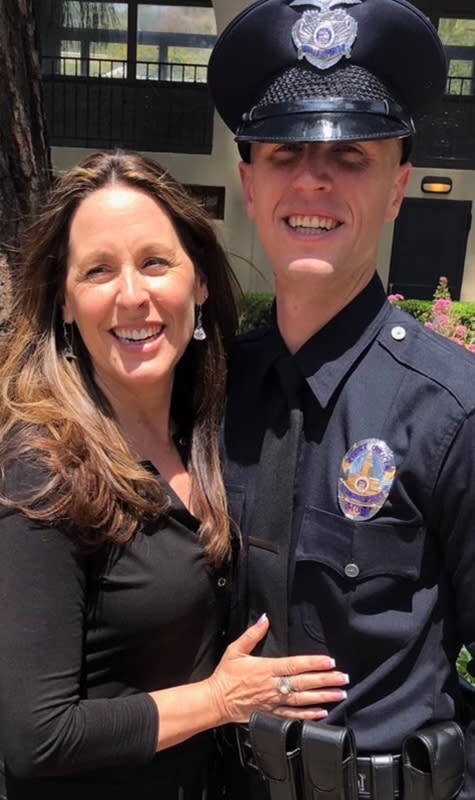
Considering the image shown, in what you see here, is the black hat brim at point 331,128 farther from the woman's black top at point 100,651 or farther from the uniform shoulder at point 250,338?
the woman's black top at point 100,651

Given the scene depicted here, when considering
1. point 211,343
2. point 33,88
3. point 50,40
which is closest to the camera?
point 211,343

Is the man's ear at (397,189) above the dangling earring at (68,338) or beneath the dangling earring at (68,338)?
above

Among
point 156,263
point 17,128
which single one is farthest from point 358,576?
point 17,128

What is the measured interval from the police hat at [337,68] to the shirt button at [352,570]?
0.79 metres

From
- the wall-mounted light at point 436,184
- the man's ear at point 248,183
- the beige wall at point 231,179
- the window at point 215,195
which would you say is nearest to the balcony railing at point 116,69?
the beige wall at point 231,179

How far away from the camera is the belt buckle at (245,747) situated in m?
1.64

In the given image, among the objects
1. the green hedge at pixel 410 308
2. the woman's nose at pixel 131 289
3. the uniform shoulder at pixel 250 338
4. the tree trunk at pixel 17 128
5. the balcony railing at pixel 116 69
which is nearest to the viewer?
the woman's nose at pixel 131 289

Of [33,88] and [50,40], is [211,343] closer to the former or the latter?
[33,88]

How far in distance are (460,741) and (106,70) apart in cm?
1058

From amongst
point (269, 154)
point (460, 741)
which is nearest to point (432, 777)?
point (460, 741)

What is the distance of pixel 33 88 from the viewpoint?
2.35m

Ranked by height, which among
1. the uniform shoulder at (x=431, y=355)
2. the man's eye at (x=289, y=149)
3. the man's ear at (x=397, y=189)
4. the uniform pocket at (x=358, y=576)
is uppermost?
the man's eye at (x=289, y=149)

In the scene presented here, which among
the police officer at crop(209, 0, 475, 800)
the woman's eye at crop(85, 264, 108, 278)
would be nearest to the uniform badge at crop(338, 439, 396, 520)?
the police officer at crop(209, 0, 475, 800)

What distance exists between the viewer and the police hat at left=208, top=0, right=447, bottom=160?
1.45 metres
